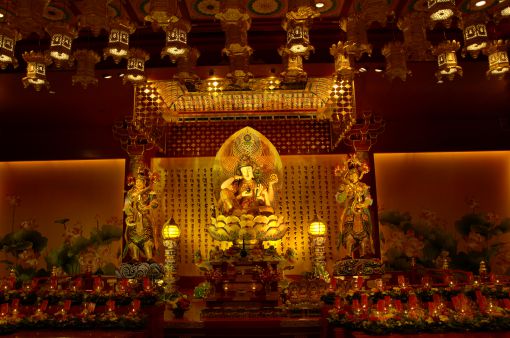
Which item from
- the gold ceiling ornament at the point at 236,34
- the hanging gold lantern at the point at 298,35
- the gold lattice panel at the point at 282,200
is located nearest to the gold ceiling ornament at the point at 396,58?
the hanging gold lantern at the point at 298,35

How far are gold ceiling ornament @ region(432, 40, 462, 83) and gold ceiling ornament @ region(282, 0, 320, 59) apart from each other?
138 cm

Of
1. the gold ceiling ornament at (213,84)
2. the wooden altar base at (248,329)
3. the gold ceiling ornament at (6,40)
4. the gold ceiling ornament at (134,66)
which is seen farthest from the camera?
the gold ceiling ornament at (213,84)

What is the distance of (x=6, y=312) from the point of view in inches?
152

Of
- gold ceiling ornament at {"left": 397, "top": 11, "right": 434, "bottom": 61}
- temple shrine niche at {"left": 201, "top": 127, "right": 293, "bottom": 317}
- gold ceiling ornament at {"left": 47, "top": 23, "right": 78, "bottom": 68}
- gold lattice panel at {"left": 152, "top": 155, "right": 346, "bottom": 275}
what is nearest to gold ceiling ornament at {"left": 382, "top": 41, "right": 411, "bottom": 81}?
gold ceiling ornament at {"left": 397, "top": 11, "right": 434, "bottom": 61}

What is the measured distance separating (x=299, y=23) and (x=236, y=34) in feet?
1.61

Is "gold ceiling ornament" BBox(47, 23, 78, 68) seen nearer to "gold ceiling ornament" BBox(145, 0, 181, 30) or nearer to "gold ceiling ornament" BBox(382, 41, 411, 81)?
"gold ceiling ornament" BBox(145, 0, 181, 30)

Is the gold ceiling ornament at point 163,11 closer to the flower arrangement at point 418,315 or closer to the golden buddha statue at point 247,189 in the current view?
the flower arrangement at point 418,315

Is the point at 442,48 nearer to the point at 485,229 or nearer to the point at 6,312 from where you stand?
the point at 6,312

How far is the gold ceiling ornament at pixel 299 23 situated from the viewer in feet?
10.8

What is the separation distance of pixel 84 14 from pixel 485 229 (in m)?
7.68

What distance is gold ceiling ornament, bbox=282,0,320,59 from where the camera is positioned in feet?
10.8

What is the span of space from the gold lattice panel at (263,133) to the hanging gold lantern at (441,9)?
198 inches

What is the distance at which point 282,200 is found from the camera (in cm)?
820

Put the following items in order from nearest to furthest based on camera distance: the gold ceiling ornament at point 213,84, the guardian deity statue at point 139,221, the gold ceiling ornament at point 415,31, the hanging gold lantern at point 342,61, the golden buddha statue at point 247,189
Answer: the gold ceiling ornament at point 415,31 → the hanging gold lantern at point 342,61 → the gold ceiling ornament at point 213,84 → the guardian deity statue at point 139,221 → the golden buddha statue at point 247,189
